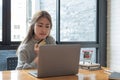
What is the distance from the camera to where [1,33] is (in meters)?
3.32

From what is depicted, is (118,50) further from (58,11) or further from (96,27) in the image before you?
(58,11)

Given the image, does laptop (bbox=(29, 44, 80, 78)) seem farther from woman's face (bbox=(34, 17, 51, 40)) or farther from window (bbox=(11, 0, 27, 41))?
window (bbox=(11, 0, 27, 41))

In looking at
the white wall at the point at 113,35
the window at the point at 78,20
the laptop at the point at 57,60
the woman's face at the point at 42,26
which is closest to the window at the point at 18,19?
the window at the point at 78,20

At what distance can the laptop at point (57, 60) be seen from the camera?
5.36 feet

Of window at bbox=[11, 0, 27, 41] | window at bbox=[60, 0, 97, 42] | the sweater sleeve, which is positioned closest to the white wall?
window at bbox=[60, 0, 97, 42]

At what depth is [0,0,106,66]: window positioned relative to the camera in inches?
133

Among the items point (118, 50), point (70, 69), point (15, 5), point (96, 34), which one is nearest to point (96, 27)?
point (96, 34)

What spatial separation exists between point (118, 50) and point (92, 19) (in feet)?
2.52

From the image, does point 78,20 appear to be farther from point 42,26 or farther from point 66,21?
point 42,26

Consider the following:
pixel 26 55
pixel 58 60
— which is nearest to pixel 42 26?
pixel 26 55

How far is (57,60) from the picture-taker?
1.69 metres

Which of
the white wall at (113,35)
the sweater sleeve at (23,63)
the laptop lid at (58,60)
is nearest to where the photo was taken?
the laptop lid at (58,60)

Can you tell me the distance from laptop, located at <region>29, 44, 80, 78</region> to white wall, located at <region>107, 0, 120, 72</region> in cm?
212

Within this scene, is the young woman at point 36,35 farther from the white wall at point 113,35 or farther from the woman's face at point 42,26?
the white wall at point 113,35
